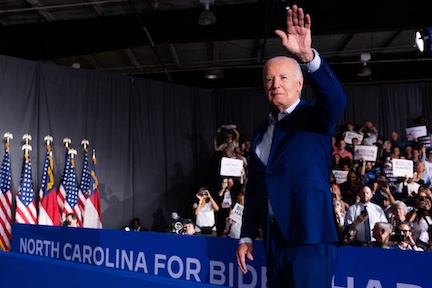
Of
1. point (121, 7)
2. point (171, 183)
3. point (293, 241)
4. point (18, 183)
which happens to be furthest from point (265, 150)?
point (171, 183)

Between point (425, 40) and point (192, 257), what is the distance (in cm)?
298

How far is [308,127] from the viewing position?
153 centimetres

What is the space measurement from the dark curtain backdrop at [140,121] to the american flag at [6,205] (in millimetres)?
410

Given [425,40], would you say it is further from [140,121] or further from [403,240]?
[140,121]

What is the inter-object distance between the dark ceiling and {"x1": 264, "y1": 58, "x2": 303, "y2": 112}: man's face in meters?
6.23

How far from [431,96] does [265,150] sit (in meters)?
11.0

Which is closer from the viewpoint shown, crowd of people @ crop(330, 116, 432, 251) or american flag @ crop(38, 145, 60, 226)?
crowd of people @ crop(330, 116, 432, 251)

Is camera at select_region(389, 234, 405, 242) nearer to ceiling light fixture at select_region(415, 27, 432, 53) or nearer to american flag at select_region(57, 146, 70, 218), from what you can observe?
ceiling light fixture at select_region(415, 27, 432, 53)

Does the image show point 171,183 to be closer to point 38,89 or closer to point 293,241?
point 38,89

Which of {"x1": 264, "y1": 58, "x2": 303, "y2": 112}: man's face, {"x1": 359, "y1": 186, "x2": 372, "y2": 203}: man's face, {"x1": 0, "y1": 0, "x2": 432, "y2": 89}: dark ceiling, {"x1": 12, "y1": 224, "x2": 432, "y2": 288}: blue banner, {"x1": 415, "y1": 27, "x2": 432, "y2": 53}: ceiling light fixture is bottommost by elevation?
{"x1": 12, "y1": 224, "x2": 432, "y2": 288}: blue banner

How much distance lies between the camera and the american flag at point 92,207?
7.95 meters

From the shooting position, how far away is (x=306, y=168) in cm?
148

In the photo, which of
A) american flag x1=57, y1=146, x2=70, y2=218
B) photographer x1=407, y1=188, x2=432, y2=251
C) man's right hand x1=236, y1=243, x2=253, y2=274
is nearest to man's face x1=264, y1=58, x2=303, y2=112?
man's right hand x1=236, y1=243, x2=253, y2=274

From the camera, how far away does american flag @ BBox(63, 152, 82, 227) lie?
24.9 feet
